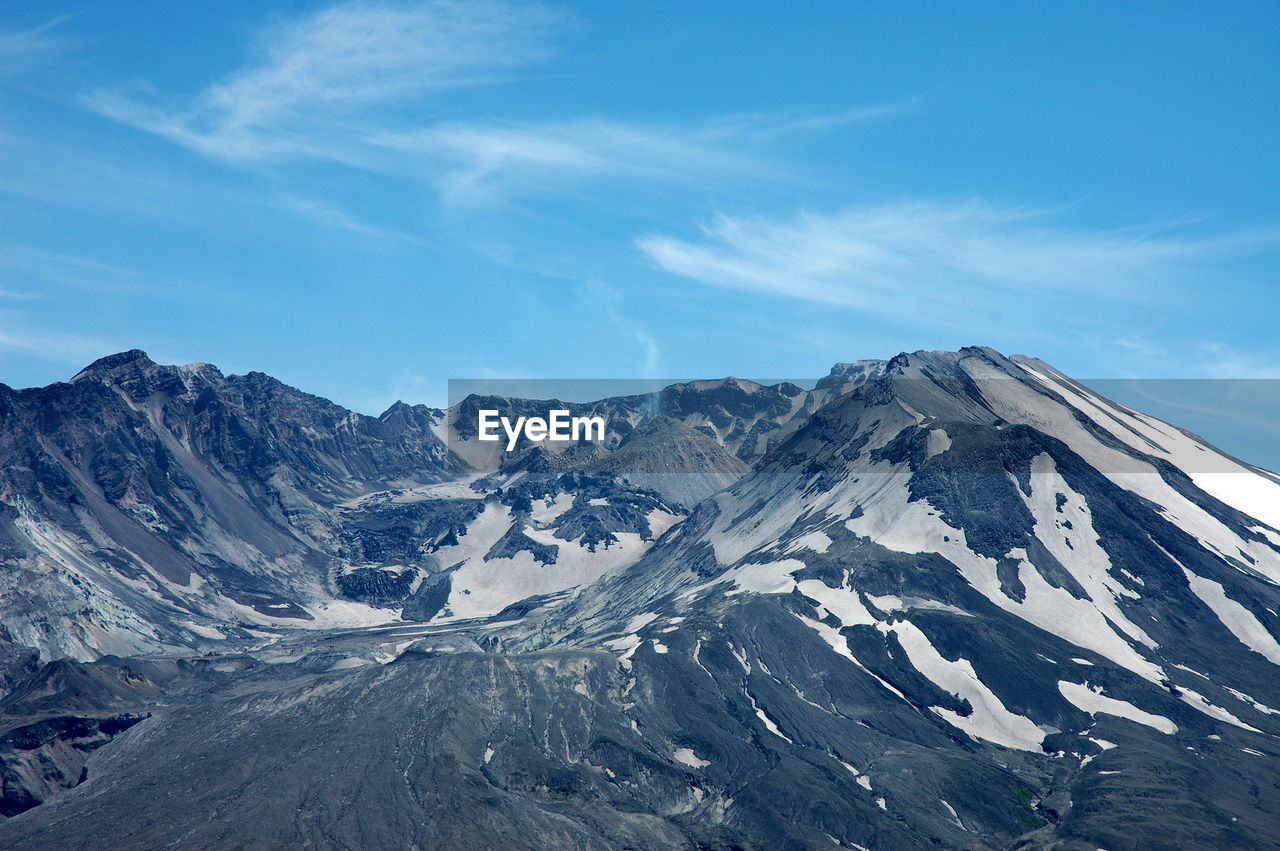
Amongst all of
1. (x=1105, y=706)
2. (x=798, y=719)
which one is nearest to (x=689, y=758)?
(x=798, y=719)

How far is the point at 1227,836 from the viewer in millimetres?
111812

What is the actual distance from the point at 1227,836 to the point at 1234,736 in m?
31.9

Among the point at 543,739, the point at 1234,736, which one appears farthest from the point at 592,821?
the point at 1234,736

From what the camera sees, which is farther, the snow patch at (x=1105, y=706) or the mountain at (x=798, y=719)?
the snow patch at (x=1105, y=706)

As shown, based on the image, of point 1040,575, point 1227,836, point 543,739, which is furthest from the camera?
point 1040,575

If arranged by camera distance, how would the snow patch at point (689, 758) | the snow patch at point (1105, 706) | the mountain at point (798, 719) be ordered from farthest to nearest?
the snow patch at point (1105, 706) → the snow patch at point (689, 758) → the mountain at point (798, 719)

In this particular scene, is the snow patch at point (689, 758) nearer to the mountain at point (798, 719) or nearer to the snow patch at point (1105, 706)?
the mountain at point (798, 719)

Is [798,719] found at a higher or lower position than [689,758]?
higher

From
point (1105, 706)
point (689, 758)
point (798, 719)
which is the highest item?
point (1105, 706)

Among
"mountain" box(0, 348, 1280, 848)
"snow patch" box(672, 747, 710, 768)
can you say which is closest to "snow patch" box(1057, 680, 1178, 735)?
"mountain" box(0, 348, 1280, 848)

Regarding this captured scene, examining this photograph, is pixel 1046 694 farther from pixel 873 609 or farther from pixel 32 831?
pixel 32 831

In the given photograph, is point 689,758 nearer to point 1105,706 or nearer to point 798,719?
point 798,719

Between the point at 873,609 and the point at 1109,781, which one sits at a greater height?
the point at 873,609

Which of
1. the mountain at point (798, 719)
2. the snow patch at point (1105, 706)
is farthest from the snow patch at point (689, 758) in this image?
the snow patch at point (1105, 706)
